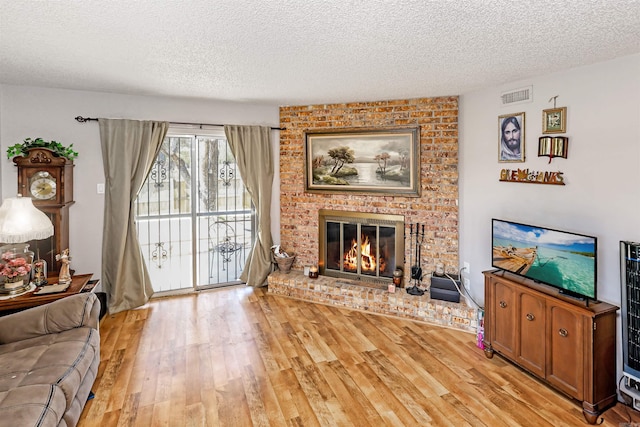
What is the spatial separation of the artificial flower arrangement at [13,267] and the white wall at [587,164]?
13.7 ft

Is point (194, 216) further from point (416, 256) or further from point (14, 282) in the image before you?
point (416, 256)

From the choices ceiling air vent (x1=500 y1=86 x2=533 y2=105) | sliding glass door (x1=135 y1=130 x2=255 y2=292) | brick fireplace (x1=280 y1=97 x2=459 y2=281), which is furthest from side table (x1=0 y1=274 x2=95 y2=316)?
ceiling air vent (x1=500 y1=86 x2=533 y2=105)

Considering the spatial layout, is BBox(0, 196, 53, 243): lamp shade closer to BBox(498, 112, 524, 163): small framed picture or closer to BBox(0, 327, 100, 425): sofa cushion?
BBox(0, 327, 100, 425): sofa cushion

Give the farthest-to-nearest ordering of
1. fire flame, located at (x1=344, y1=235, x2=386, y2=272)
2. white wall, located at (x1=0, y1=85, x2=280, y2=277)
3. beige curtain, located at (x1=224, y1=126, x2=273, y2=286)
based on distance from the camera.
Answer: beige curtain, located at (x1=224, y1=126, x2=273, y2=286)
fire flame, located at (x1=344, y1=235, x2=386, y2=272)
white wall, located at (x1=0, y1=85, x2=280, y2=277)

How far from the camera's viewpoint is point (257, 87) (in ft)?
12.0

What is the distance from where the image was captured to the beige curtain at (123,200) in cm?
404

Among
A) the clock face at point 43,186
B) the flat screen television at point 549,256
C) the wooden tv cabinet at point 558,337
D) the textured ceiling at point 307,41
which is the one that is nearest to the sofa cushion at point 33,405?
the textured ceiling at point 307,41

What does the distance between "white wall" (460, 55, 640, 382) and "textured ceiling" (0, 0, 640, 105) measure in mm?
163

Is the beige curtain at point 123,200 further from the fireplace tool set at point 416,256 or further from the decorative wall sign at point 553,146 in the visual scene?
the decorative wall sign at point 553,146

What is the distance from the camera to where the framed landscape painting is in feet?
13.7

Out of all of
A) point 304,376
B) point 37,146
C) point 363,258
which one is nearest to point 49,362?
point 304,376

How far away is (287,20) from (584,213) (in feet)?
8.44

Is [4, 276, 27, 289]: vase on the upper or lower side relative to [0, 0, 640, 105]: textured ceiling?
lower

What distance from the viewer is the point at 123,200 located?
4.08 metres
